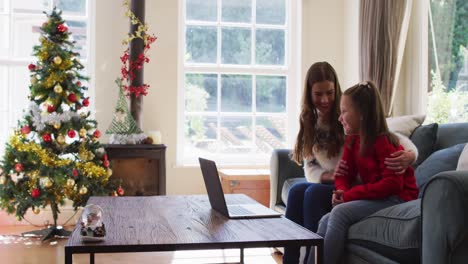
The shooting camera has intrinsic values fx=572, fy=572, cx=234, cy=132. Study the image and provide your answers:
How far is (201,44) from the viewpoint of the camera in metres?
5.65

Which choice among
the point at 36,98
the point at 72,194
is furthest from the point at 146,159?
the point at 36,98

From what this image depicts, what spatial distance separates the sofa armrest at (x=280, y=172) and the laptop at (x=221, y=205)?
1332mm

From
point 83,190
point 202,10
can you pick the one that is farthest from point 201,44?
point 83,190

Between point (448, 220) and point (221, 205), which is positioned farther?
point (221, 205)

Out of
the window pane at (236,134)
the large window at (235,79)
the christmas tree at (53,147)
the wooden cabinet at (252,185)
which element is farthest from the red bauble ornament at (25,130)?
the window pane at (236,134)

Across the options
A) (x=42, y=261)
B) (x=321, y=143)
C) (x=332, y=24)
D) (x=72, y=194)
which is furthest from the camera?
(x=332, y=24)

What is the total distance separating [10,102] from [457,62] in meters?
3.92

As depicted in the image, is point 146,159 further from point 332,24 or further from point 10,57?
point 332,24

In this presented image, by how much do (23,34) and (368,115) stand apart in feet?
12.7

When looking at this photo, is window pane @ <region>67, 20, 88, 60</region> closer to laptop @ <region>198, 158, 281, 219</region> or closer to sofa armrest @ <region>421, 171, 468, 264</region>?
laptop @ <region>198, 158, 281, 219</region>

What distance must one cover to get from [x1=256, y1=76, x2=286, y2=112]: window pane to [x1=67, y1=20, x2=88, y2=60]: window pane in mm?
1731

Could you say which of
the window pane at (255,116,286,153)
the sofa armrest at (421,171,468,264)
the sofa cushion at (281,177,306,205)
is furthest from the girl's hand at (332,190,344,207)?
the window pane at (255,116,286,153)

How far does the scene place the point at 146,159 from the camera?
4957 millimetres

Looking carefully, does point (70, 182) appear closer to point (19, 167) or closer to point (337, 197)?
point (19, 167)
